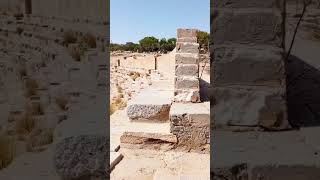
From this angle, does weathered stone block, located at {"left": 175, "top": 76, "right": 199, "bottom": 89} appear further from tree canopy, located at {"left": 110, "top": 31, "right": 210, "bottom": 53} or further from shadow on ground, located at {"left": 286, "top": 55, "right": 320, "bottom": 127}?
tree canopy, located at {"left": 110, "top": 31, "right": 210, "bottom": 53}

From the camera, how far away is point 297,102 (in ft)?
5.04

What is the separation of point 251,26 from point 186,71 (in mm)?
4262

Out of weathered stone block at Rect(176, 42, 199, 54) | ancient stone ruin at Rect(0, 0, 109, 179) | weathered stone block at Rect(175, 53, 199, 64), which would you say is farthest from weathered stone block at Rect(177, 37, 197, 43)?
ancient stone ruin at Rect(0, 0, 109, 179)

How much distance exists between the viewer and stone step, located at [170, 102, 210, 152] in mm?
4363

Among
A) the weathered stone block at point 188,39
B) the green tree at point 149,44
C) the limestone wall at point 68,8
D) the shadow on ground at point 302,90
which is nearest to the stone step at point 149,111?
the weathered stone block at point 188,39

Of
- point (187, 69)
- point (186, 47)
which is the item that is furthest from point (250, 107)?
point (186, 47)

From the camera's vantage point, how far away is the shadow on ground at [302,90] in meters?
1.51

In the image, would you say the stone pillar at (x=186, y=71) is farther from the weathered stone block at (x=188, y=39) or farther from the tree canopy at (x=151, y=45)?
the tree canopy at (x=151, y=45)

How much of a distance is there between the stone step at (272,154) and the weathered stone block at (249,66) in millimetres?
183

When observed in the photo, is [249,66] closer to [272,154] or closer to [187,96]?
[272,154]

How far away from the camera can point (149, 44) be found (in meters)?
40.5

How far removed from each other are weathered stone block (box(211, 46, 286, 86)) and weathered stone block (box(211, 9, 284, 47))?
0.03 meters

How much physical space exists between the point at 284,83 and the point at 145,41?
4009cm

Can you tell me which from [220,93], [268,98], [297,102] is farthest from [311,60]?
[220,93]
